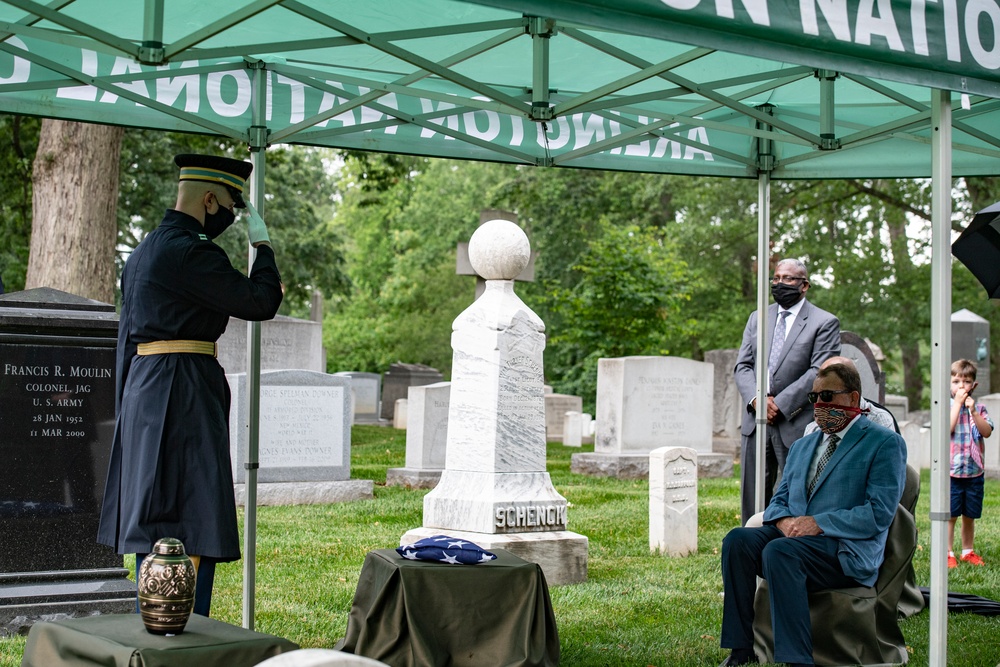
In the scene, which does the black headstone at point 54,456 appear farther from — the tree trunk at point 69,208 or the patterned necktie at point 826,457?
the tree trunk at point 69,208

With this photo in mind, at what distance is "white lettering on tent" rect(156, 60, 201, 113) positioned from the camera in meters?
6.30

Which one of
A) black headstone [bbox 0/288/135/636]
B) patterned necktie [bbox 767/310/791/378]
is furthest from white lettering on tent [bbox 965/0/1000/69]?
black headstone [bbox 0/288/135/636]

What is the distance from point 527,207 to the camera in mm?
38500

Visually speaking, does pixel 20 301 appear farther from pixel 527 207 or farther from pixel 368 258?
pixel 368 258

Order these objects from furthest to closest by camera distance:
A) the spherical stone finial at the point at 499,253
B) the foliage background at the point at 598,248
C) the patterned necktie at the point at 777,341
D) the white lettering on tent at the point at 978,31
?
the foliage background at the point at 598,248 → the spherical stone finial at the point at 499,253 → the patterned necktie at the point at 777,341 → the white lettering on tent at the point at 978,31

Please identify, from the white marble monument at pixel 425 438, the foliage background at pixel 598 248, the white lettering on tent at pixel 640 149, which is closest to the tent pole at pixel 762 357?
the white lettering on tent at pixel 640 149

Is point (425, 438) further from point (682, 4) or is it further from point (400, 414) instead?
point (400, 414)

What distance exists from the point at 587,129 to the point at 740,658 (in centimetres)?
344

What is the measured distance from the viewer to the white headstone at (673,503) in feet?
31.7

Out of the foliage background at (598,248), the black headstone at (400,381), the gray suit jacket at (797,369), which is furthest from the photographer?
the black headstone at (400,381)

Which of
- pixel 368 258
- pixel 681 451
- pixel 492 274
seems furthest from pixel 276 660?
pixel 368 258

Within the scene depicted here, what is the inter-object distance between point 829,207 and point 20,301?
94.8 feet

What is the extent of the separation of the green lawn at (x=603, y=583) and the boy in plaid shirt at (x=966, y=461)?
1.12 ft

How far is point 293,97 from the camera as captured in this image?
661 centimetres
